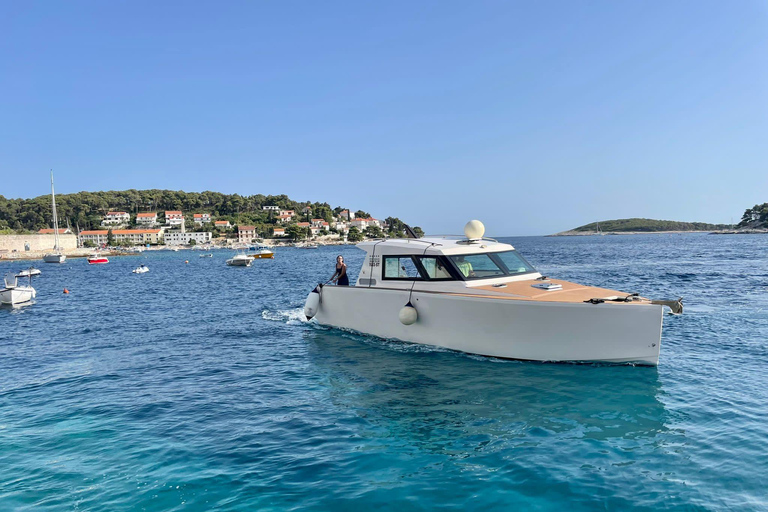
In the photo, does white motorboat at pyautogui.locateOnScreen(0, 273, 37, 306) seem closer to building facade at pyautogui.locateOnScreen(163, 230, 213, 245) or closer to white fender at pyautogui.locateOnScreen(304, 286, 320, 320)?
white fender at pyautogui.locateOnScreen(304, 286, 320, 320)

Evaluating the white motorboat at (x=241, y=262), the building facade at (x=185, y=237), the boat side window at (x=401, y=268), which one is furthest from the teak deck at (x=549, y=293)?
the building facade at (x=185, y=237)

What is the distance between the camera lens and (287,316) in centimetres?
1873

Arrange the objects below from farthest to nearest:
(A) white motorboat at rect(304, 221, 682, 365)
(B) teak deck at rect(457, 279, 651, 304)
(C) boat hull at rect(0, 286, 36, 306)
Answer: (C) boat hull at rect(0, 286, 36, 306)
(B) teak deck at rect(457, 279, 651, 304)
(A) white motorboat at rect(304, 221, 682, 365)

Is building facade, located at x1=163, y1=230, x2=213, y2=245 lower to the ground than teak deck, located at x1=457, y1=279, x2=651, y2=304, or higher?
higher

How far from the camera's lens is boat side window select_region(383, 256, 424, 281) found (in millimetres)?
12336

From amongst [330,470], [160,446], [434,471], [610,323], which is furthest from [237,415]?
[610,323]

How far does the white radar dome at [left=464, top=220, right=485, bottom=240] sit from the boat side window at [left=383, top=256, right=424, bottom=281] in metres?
1.81

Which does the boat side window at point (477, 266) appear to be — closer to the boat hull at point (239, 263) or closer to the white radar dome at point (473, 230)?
the white radar dome at point (473, 230)

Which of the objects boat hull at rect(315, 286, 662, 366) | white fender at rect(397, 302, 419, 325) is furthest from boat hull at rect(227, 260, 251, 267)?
white fender at rect(397, 302, 419, 325)

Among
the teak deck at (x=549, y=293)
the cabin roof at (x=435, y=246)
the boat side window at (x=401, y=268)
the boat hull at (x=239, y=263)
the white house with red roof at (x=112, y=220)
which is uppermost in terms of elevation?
the white house with red roof at (x=112, y=220)

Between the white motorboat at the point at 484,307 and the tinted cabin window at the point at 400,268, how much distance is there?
26 mm

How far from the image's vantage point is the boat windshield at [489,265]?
1188 centimetres

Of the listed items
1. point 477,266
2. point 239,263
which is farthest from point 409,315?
point 239,263

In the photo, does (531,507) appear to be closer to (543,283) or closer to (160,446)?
(160,446)
